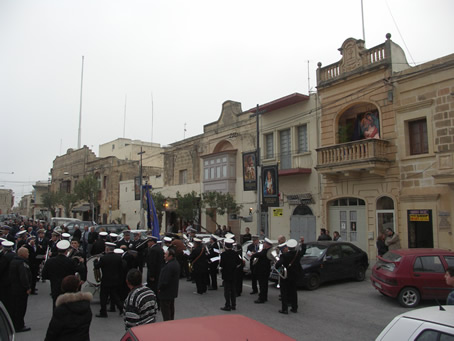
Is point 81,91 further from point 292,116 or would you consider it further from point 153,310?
point 153,310

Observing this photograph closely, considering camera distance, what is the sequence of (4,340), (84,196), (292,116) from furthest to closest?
(84,196)
(292,116)
(4,340)

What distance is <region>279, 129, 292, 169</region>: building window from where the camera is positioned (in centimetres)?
2288

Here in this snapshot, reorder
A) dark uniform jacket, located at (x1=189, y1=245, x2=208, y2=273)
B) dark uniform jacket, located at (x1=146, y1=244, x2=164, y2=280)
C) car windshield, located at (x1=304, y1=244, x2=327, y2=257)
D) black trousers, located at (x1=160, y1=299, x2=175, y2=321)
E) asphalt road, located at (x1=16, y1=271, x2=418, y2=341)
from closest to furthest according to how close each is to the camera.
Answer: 1. black trousers, located at (x1=160, y1=299, x2=175, y2=321)
2. asphalt road, located at (x1=16, y1=271, x2=418, y2=341)
3. dark uniform jacket, located at (x1=146, y1=244, x2=164, y2=280)
4. dark uniform jacket, located at (x1=189, y1=245, x2=208, y2=273)
5. car windshield, located at (x1=304, y1=244, x2=327, y2=257)

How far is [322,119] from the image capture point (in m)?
20.6

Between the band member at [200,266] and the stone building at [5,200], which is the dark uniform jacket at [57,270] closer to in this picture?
the band member at [200,266]

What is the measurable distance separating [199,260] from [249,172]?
12.3 m

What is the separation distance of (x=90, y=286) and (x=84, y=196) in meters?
34.2

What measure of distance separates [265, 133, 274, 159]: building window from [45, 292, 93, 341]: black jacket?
20190 mm

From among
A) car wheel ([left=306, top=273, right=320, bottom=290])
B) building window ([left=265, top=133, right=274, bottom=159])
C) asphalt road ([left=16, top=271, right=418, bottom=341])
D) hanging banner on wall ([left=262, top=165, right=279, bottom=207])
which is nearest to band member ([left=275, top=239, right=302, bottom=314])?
asphalt road ([left=16, top=271, right=418, bottom=341])

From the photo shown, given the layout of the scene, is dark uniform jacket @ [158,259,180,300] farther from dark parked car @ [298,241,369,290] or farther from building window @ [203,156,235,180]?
building window @ [203,156,235,180]

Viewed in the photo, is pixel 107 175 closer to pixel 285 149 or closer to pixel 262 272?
pixel 285 149

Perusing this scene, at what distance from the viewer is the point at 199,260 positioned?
451 inches

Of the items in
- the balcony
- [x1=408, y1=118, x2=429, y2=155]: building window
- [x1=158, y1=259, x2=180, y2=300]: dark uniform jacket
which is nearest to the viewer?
[x1=158, y1=259, x2=180, y2=300]: dark uniform jacket

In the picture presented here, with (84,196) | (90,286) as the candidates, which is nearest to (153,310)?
(90,286)
